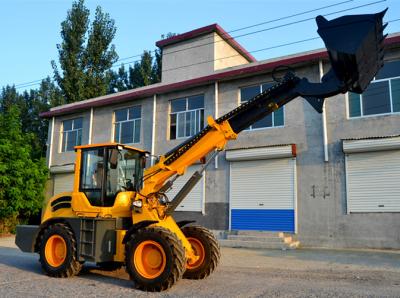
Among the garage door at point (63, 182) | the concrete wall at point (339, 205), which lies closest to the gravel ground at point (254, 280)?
the concrete wall at point (339, 205)

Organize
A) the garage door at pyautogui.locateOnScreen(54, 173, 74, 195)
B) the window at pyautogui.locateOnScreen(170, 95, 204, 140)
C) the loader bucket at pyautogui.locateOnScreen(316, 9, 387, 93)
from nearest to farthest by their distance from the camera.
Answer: the loader bucket at pyautogui.locateOnScreen(316, 9, 387, 93), the window at pyautogui.locateOnScreen(170, 95, 204, 140), the garage door at pyautogui.locateOnScreen(54, 173, 74, 195)

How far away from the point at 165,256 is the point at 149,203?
5.00ft

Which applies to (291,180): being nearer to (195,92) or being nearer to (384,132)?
(384,132)

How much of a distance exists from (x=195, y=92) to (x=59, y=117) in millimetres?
10362

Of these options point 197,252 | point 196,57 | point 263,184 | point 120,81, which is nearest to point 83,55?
point 120,81

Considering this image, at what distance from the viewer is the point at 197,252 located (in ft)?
29.6

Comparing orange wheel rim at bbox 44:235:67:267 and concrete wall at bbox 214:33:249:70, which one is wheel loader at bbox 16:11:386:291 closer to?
orange wheel rim at bbox 44:235:67:267

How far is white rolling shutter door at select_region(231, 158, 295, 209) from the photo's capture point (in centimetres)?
1678

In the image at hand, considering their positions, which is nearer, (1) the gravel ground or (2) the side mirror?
(1) the gravel ground

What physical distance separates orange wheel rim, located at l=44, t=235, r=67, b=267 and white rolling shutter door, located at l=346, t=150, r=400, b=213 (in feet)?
34.5

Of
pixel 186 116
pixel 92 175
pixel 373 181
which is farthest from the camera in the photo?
pixel 186 116

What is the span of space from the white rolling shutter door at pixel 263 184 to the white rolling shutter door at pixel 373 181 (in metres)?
2.30

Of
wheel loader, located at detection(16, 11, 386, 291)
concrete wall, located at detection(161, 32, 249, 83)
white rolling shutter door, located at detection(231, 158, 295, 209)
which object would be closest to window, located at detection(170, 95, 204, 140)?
concrete wall, located at detection(161, 32, 249, 83)

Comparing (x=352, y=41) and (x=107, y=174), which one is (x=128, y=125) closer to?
(x=107, y=174)
